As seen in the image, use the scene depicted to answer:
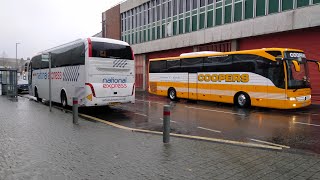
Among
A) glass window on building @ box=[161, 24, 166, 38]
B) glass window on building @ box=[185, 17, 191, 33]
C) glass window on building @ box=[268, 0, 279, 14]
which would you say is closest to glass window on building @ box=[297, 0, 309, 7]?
glass window on building @ box=[268, 0, 279, 14]

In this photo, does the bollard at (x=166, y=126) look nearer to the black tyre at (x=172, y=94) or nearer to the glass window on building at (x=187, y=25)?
the black tyre at (x=172, y=94)

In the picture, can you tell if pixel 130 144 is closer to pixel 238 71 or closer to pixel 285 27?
pixel 238 71

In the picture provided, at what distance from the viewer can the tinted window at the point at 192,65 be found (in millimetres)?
18961

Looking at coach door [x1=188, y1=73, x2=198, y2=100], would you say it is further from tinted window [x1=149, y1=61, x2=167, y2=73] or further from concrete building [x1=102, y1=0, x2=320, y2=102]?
concrete building [x1=102, y1=0, x2=320, y2=102]

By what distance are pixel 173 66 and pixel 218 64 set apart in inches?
178

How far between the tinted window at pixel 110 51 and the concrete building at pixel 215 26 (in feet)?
38.8

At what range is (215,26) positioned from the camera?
25797 millimetres

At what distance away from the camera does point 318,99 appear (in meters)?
18.5

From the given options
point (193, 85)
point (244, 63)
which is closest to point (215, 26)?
point (193, 85)

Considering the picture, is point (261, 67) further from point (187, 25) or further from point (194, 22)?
point (187, 25)

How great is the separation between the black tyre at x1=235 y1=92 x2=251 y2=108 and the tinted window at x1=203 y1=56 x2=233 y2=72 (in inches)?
61.5

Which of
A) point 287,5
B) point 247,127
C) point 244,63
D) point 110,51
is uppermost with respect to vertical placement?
point 287,5

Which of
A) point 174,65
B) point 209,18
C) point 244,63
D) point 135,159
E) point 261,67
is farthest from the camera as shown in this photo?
point 209,18

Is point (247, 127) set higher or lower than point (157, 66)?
lower
